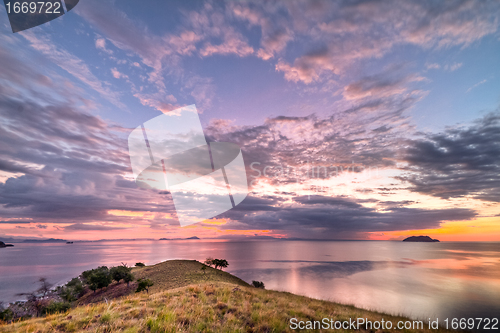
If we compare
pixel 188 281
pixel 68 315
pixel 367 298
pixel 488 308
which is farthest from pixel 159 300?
pixel 488 308

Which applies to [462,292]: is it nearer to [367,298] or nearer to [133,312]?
[367,298]

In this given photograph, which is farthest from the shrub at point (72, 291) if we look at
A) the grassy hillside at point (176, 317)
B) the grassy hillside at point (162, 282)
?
the grassy hillside at point (176, 317)

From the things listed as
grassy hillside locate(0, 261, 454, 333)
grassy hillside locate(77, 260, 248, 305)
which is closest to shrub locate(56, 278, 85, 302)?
grassy hillside locate(77, 260, 248, 305)

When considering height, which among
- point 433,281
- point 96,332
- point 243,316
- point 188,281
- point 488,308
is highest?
point 96,332

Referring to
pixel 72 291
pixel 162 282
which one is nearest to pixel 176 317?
pixel 162 282

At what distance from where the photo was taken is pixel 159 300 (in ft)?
32.5

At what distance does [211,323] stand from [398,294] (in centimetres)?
4091

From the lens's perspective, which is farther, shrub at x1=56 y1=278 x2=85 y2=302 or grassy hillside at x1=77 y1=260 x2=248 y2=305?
grassy hillside at x1=77 y1=260 x2=248 y2=305

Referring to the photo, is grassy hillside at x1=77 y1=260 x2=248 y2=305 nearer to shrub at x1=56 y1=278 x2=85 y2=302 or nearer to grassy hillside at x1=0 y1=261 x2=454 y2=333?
shrub at x1=56 y1=278 x2=85 y2=302

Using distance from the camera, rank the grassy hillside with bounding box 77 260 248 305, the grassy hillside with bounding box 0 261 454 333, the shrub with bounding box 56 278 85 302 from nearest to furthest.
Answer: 1. the grassy hillside with bounding box 0 261 454 333
2. the shrub with bounding box 56 278 85 302
3. the grassy hillside with bounding box 77 260 248 305

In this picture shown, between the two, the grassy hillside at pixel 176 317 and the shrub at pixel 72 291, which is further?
the shrub at pixel 72 291

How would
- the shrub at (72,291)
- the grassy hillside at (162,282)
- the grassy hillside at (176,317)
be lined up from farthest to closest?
the grassy hillside at (162,282), the shrub at (72,291), the grassy hillside at (176,317)

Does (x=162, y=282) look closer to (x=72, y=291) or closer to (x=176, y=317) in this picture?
(x=72, y=291)

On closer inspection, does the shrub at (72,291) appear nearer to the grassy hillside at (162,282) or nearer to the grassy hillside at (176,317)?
the grassy hillside at (162,282)
